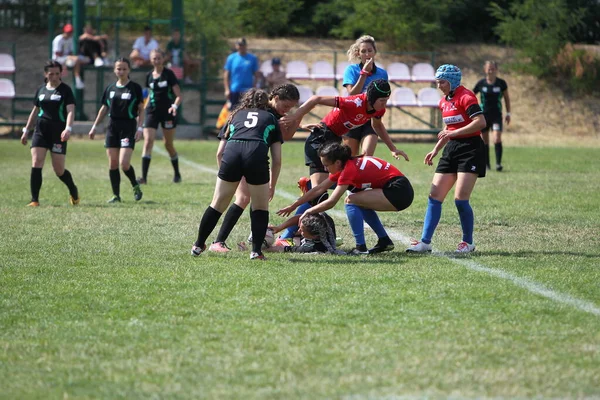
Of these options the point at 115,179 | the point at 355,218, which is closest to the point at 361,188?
the point at 355,218

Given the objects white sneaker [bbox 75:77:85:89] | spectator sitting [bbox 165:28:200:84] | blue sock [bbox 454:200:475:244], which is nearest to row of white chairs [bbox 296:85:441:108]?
spectator sitting [bbox 165:28:200:84]

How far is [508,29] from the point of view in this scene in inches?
1203

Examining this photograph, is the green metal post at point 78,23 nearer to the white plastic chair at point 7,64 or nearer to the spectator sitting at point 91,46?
the spectator sitting at point 91,46

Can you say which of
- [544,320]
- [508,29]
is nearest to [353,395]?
[544,320]

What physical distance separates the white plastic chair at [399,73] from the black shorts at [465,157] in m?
18.4

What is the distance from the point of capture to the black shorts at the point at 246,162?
7.57 meters

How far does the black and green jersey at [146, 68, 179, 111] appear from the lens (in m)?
14.4

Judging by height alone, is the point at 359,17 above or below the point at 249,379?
above

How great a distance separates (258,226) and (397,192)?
135cm

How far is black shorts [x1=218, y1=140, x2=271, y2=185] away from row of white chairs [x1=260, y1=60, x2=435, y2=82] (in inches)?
744

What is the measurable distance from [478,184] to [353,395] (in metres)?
10.9

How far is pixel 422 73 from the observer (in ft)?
88.2

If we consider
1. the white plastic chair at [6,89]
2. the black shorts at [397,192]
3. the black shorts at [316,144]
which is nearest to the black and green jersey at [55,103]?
the black shorts at [316,144]

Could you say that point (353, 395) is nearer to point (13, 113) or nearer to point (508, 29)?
point (13, 113)
